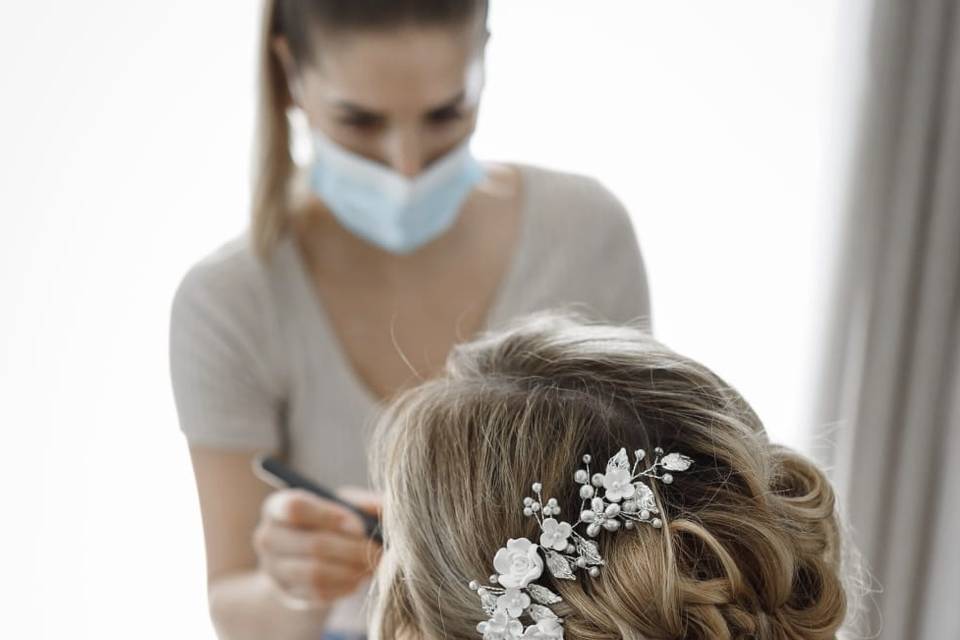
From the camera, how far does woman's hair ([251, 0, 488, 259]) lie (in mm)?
924

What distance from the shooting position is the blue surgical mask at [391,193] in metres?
1.05

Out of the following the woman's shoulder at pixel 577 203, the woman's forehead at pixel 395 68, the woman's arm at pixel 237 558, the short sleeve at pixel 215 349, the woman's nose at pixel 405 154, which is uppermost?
the woman's forehead at pixel 395 68

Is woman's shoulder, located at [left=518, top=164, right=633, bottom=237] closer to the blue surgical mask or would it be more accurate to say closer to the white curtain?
the blue surgical mask

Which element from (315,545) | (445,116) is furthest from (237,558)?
(445,116)

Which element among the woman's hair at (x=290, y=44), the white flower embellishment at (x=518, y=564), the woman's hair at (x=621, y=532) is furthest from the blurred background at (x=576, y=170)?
the white flower embellishment at (x=518, y=564)

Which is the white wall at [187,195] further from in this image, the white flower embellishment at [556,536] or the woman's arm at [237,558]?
the white flower embellishment at [556,536]

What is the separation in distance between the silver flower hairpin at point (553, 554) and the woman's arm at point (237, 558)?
475 mm

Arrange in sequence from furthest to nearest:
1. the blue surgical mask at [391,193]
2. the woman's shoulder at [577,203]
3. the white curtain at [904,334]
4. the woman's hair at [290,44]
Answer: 1. the white curtain at [904,334]
2. the woman's shoulder at [577,203]
3. the blue surgical mask at [391,193]
4. the woman's hair at [290,44]

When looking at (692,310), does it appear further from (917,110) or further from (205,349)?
(205,349)

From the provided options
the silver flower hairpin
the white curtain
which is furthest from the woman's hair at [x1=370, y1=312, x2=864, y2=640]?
the white curtain

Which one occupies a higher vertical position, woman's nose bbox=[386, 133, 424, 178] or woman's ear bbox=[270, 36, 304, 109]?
woman's ear bbox=[270, 36, 304, 109]

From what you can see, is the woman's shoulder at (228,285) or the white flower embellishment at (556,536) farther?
the woman's shoulder at (228,285)

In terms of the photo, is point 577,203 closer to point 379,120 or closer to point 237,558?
point 379,120

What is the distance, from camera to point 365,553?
0.98m
